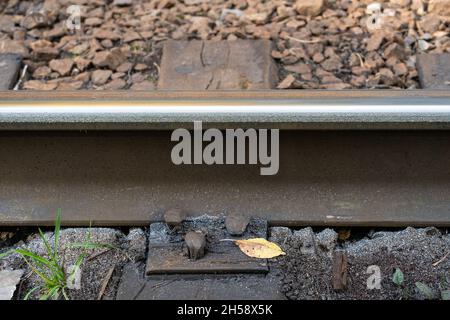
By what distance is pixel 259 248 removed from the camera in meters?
2.89

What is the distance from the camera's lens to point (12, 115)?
2887 millimetres

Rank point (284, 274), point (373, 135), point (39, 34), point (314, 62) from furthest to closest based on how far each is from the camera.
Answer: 1. point (39, 34)
2. point (314, 62)
3. point (373, 135)
4. point (284, 274)

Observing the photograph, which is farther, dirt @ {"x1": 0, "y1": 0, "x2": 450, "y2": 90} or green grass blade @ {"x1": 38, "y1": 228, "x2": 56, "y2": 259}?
dirt @ {"x1": 0, "y1": 0, "x2": 450, "y2": 90}

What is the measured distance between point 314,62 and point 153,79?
2.75 feet

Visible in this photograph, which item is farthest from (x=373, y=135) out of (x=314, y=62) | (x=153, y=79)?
(x=153, y=79)

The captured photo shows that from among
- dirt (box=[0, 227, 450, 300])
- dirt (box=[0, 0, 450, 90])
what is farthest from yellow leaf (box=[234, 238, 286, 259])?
dirt (box=[0, 0, 450, 90])

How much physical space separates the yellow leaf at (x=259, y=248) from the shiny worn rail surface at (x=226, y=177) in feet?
0.60

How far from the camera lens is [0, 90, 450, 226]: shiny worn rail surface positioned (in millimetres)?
3064

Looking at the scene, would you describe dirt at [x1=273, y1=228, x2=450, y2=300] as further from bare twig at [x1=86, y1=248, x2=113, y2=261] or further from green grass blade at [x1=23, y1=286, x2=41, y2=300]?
green grass blade at [x1=23, y1=286, x2=41, y2=300]

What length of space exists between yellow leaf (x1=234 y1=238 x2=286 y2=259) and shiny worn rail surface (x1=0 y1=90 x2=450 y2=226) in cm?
18

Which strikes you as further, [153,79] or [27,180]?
[153,79]

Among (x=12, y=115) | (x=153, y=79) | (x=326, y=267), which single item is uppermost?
(x=12, y=115)

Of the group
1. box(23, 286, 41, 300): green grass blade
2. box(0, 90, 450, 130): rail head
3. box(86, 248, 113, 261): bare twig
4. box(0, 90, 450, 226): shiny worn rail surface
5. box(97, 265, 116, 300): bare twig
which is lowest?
box(23, 286, 41, 300): green grass blade

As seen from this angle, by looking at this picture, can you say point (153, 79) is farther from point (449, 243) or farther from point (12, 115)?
point (449, 243)
